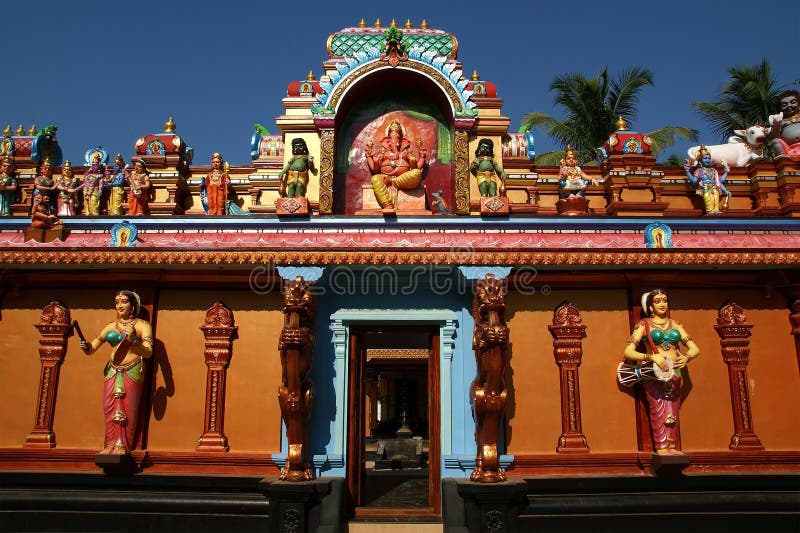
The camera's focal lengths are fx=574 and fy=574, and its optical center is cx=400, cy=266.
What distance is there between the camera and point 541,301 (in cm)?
867

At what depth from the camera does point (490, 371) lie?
24.4ft

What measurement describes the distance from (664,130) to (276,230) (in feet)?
57.0

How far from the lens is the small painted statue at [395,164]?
948cm

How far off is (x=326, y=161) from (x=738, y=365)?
7186 millimetres

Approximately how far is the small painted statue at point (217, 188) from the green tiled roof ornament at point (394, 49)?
3480 millimetres

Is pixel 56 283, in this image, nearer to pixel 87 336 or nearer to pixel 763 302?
pixel 87 336

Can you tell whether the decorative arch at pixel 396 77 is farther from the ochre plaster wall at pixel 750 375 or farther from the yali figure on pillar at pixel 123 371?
the ochre plaster wall at pixel 750 375

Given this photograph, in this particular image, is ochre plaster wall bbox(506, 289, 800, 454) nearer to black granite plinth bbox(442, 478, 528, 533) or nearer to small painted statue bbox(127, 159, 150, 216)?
black granite plinth bbox(442, 478, 528, 533)

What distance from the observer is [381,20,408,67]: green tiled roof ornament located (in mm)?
9727

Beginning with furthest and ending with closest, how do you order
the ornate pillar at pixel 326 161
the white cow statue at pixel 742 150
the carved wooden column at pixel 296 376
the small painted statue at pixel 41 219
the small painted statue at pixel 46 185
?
the white cow statue at pixel 742 150 < the small painted statue at pixel 46 185 < the ornate pillar at pixel 326 161 < the small painted statue at pixel 41 219 < the carved wooden column at pixel 296 376

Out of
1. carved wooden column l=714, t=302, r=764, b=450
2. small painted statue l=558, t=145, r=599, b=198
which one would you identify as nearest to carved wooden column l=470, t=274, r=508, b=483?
small painted statue l=558, t=145, r=599, b=198

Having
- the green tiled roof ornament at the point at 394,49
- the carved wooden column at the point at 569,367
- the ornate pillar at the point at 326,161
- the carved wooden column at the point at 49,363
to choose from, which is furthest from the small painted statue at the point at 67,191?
the carved wooden column at the point at 569,367

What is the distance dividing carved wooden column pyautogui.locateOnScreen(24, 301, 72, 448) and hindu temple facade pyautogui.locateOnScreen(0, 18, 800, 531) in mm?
31

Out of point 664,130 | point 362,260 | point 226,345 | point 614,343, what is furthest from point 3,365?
point 664,130
